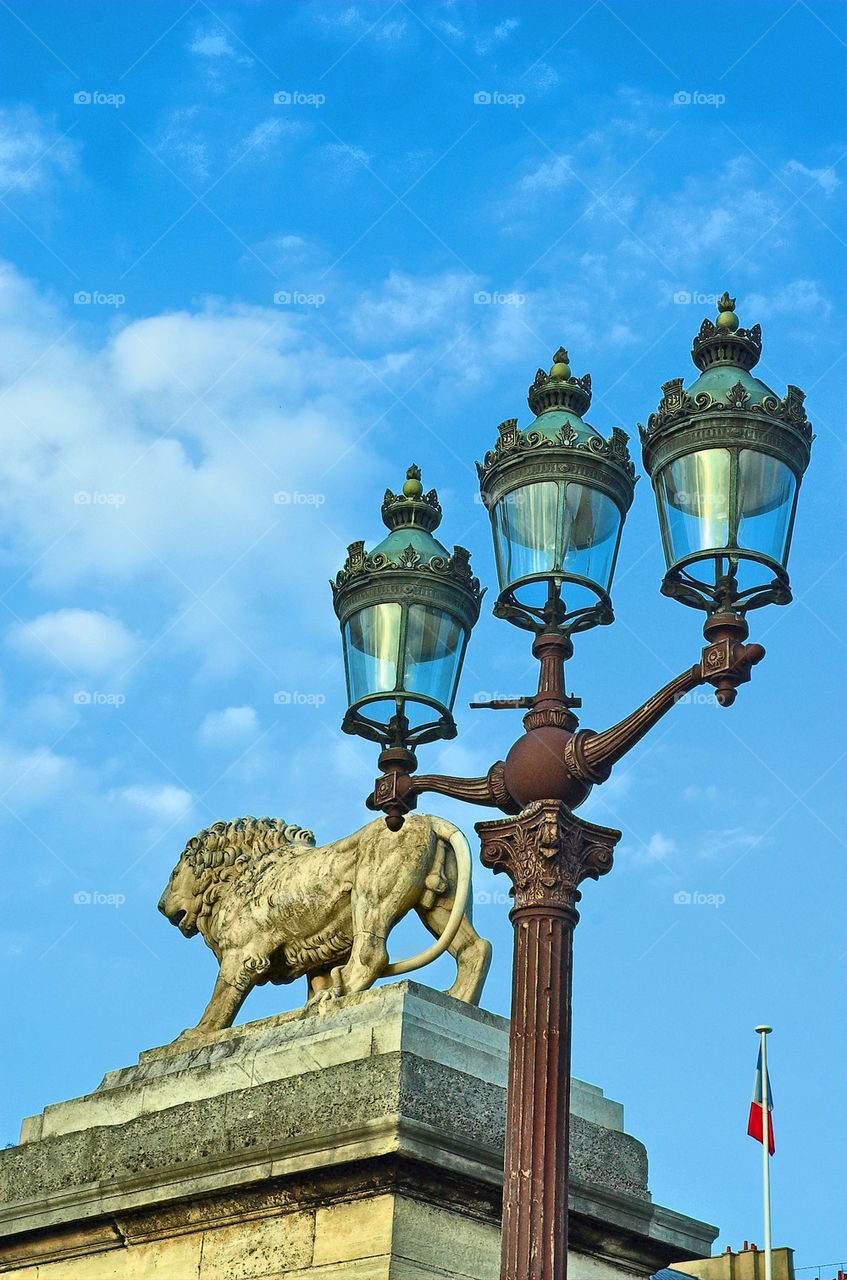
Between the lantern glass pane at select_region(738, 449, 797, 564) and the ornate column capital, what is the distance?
139 cm

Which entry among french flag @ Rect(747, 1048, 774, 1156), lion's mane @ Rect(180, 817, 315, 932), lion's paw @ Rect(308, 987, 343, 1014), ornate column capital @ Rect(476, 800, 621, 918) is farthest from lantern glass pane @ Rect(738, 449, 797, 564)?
french flag @ Rect(747, 1048, 774, 1156)

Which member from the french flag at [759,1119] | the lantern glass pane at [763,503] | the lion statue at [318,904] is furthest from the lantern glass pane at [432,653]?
the french flag at [759,1119]

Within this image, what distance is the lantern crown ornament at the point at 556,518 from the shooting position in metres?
8.17

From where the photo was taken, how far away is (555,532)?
8.19 metres

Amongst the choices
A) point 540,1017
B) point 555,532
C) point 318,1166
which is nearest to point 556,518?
point 555,532

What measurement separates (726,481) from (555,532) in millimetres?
870

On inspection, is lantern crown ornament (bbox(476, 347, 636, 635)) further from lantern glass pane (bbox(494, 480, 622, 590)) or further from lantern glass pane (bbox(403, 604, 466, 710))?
lantern glass pane (bbox(403, 604, 466, 710))

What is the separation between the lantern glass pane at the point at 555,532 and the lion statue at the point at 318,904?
14.7 feet

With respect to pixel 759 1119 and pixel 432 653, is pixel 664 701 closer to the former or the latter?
pixel 432 653

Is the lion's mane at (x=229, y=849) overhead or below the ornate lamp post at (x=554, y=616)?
overhead

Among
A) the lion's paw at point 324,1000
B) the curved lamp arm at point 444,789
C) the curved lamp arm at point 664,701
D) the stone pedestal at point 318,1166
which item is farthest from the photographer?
the lion's paw at point 324,1000

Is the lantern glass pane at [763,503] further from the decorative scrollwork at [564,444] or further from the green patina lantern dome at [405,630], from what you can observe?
the green patina lantern dome at [405,630]

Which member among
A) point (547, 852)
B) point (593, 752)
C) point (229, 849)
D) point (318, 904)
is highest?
point (229, 849)

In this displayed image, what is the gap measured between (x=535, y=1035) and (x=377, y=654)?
2.22m
